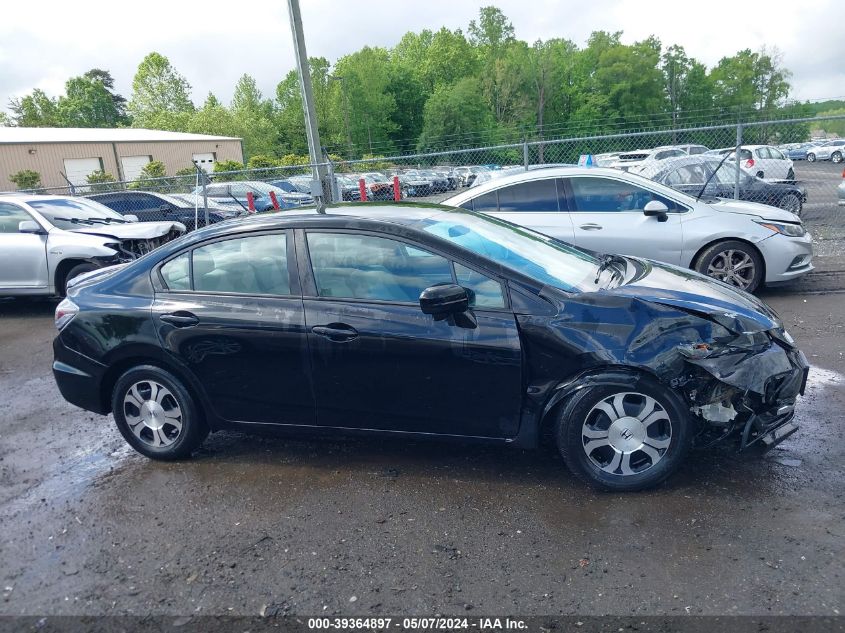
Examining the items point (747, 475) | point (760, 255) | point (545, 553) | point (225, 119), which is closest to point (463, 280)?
point (545, 553)

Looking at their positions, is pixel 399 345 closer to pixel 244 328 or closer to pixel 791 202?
pixel 244 328

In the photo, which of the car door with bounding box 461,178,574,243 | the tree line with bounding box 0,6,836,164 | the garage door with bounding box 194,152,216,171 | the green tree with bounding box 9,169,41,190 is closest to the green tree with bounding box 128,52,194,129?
the tree line with bounding box 0,6,836,164

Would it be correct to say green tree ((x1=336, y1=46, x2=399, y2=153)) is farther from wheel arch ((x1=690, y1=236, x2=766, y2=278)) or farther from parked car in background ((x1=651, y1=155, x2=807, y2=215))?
wheel arch ((x1=690, y1=236, x2=766, y2=278))

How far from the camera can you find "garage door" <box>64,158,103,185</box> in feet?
143

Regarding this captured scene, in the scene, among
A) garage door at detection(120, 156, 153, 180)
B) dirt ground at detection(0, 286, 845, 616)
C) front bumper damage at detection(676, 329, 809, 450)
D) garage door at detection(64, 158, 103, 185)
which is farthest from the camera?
garage door at detection(120, 156, 153, 180)

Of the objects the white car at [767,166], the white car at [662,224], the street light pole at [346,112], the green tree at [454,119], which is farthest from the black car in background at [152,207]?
the street light pole at [346,112]

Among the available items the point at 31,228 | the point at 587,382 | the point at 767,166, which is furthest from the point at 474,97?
the point at 587,382

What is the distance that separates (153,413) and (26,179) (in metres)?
39.8

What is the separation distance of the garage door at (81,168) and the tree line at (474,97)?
11266mm

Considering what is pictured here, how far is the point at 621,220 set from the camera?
306 inches

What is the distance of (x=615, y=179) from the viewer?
7871mm

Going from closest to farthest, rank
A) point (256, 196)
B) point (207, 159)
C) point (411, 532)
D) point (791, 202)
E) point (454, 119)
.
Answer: point (411, 532) → point (791, 202) → point (256, 196) → point (207, 159) → point (454, 119)

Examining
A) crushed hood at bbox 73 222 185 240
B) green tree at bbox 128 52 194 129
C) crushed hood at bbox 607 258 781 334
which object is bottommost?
crushed hood at bbox 607 258 781 334

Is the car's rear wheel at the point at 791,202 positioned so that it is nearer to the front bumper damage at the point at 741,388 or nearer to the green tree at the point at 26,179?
the front bumper damage at the point at 741,388
